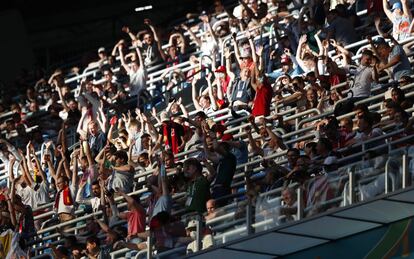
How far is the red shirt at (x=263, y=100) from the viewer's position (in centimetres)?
2750

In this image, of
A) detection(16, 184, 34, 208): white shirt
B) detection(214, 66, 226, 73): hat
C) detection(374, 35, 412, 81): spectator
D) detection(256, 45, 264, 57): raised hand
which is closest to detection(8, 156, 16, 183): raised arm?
detection(16, 184, 34, 208): white shirt

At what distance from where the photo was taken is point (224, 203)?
78.2 ft

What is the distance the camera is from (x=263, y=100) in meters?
27.5

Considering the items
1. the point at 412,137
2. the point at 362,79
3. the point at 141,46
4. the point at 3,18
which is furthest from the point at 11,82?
the point at 412,137

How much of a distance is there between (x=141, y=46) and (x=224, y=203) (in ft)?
36.8

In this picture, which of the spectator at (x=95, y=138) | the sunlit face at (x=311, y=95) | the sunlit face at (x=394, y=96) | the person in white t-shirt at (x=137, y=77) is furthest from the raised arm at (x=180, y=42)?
the sunlit face at (x=394, y=96)

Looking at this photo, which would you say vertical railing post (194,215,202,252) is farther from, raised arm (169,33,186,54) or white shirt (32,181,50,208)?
raised arm (169,33,186,54)

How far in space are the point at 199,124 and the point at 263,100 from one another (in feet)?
3.24

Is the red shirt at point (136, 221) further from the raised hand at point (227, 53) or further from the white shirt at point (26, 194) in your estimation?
the raised hand at point (227, 53)

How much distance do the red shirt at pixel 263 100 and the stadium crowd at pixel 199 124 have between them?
0.02 meters

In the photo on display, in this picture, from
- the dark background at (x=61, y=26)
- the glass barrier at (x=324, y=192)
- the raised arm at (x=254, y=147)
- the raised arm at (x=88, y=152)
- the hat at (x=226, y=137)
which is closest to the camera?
the glass barrier at (x=324, y=192)

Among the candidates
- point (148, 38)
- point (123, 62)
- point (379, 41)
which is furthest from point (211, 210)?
point (148, 38)

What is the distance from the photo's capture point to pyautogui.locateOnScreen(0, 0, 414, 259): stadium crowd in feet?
79.1

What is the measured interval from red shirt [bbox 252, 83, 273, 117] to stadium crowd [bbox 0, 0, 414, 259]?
0.07ft
